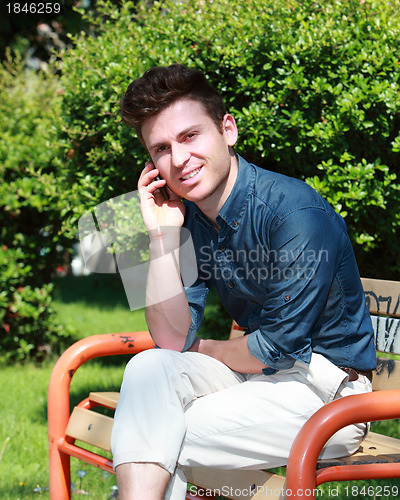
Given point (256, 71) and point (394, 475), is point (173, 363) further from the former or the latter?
point (256, 71)

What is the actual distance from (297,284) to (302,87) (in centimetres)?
150

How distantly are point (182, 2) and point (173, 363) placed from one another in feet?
7.83

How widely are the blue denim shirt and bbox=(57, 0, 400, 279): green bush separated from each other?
96 centimetres

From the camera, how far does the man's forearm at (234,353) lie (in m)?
2.09

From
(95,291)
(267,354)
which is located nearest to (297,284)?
(267,354)

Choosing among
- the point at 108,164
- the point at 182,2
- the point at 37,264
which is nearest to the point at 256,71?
the point at 182,2

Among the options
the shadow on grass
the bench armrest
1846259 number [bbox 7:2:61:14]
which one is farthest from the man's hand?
1846259 number [bbox 7:2:61:14]

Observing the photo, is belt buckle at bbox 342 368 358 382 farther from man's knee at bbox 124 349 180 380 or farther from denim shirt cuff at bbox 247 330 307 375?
man's knee at bbox 124 349 180 380

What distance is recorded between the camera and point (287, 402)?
1.92 meters

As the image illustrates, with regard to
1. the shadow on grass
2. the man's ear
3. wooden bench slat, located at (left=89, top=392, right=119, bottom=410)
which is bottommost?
the shadow on grass

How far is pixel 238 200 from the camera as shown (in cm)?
218

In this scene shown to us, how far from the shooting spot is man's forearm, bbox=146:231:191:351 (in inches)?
90.3

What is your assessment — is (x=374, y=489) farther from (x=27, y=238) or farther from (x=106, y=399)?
(x=27, y=238)

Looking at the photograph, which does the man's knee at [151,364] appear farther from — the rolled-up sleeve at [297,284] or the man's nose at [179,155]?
the man's nose at [179,155]
